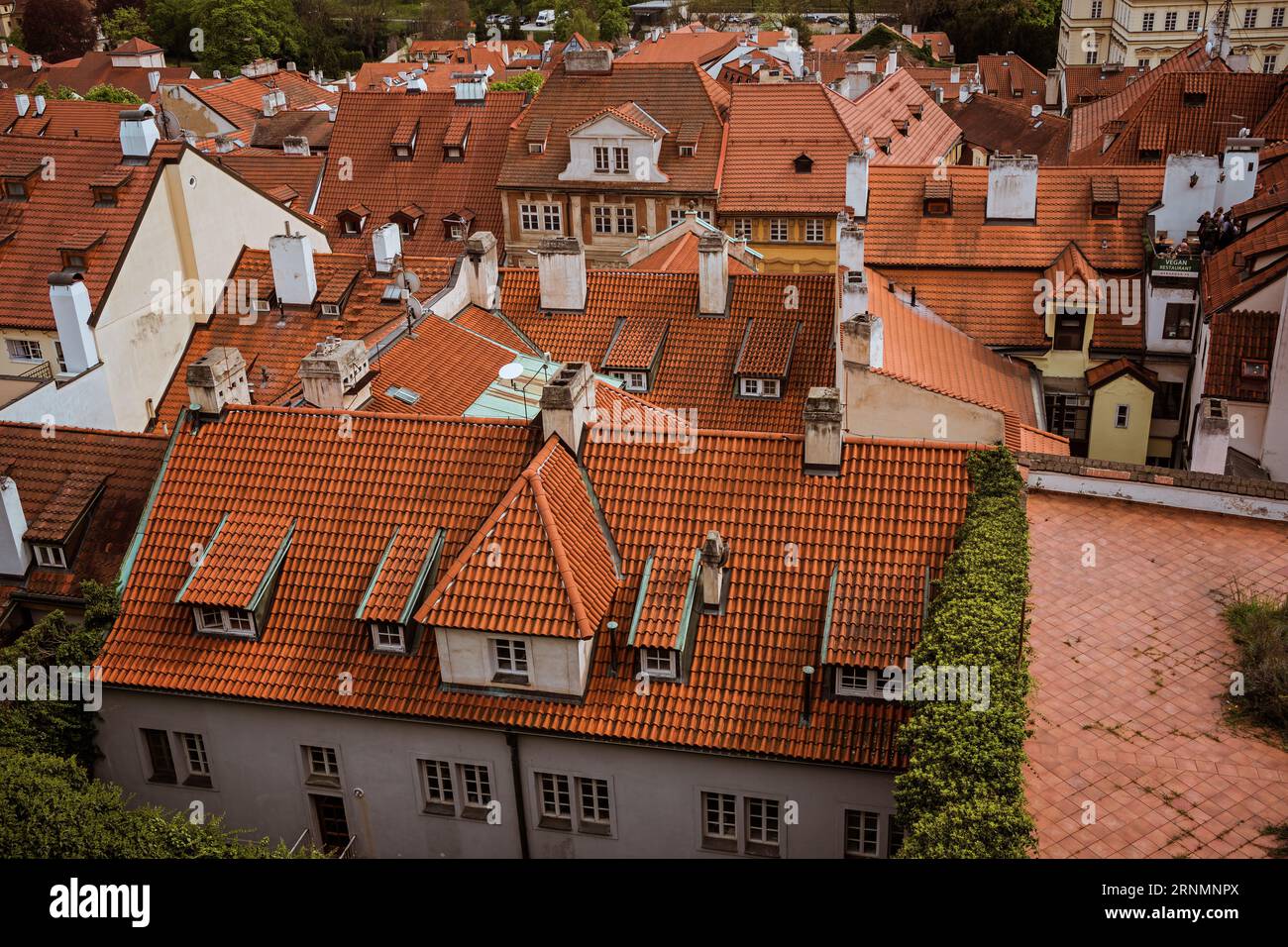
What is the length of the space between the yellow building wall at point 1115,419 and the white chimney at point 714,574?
18.2m

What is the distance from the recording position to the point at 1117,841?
15.8 metres

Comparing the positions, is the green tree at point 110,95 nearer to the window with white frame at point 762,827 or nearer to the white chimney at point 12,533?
the white chimney at point 12,533

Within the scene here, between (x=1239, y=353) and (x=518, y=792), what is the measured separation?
22.7 metres

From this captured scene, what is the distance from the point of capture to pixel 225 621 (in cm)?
2275

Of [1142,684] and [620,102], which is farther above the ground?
[620,102]

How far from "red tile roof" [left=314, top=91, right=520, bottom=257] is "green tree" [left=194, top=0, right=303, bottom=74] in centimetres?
7906

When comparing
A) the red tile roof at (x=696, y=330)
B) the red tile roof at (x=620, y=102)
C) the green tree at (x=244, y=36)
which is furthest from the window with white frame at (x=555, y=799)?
the green tree at (x=244, y=36)

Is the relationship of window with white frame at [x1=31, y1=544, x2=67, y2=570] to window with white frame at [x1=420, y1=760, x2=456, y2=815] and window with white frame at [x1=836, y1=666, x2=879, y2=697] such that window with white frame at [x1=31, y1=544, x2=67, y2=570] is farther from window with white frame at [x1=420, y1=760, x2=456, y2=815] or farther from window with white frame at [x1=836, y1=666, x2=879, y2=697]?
window with white frame at [x1=836, y1=666, x2=879, y2=697]

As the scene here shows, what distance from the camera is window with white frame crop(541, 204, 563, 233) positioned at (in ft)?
182

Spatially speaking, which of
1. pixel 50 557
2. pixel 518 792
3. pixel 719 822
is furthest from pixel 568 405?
pixel 50 557

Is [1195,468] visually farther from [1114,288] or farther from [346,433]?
[346,433]

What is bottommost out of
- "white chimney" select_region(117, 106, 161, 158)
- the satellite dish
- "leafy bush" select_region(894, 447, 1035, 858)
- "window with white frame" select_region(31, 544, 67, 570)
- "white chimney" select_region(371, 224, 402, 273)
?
"window with white frame" select_region(31, 544, 67, 570)

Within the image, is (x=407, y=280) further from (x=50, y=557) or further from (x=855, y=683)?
(x=855, y=683)

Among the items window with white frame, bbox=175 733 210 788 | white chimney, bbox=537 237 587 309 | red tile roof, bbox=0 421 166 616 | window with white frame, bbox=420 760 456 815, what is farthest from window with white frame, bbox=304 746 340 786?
white chimney, bbox=537 237 587 309
